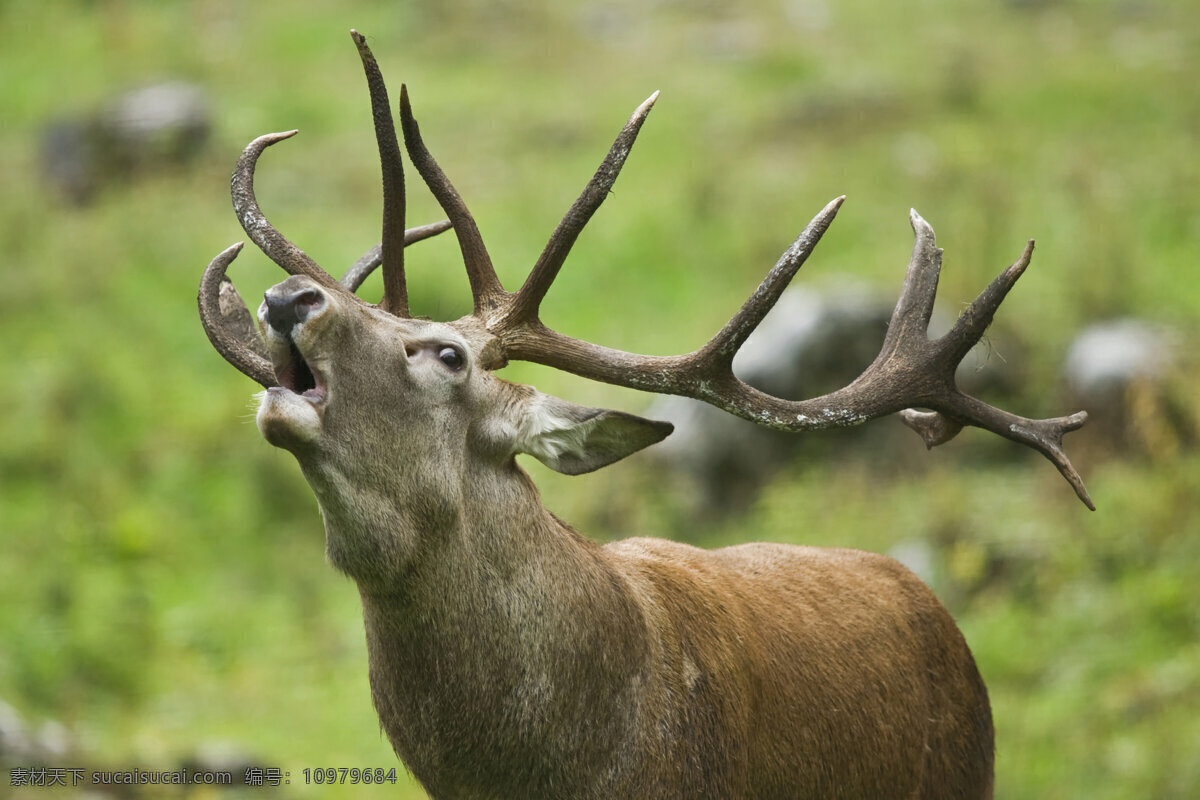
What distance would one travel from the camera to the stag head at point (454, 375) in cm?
389

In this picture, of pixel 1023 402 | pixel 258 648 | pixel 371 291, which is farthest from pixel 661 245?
pixel 258 648

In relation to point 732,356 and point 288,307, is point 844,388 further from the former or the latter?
point 288,307

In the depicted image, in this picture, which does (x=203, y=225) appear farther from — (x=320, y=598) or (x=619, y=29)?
(x=619, y=29)

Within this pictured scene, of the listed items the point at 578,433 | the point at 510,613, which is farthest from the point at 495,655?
the point at 578,433

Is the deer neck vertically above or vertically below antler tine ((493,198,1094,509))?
below

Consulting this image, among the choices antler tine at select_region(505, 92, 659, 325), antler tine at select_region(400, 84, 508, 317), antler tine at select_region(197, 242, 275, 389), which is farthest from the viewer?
antler tine at select_region(197, 242, 275, 389)

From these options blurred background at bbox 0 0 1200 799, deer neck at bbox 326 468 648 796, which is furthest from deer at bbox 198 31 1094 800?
blurred background at bbox 0 0 1200 799

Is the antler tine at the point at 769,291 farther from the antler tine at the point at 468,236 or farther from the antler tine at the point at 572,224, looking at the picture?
the antler tine at the point at 468,236

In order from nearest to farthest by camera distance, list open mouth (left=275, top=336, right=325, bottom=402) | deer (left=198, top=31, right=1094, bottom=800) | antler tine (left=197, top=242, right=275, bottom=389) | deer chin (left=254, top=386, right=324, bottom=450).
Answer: deer chin (left=254, top=386, right=324, bottom=450) → open mouth (left=275, top=336, right=325, bottom=402) → deer (left=198, top=31, right=1094, bottom=800) → antler tine (left=197, top=242, right=275, bottom=389)

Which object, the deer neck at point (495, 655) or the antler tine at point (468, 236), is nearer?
the deer neck at point (495, 655)

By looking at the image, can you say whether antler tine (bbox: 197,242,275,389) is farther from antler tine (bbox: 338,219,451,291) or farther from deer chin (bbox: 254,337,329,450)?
deer chin (bbox: 254,337,329,450)

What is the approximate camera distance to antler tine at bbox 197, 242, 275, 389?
15.2 ft

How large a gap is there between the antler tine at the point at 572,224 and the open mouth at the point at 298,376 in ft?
2.41

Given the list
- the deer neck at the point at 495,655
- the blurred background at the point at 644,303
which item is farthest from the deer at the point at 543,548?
the blurred background at the point at 644,303
